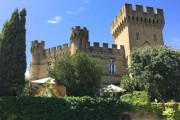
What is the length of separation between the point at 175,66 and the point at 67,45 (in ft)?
49.3

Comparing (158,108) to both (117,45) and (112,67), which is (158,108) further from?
(117,45)

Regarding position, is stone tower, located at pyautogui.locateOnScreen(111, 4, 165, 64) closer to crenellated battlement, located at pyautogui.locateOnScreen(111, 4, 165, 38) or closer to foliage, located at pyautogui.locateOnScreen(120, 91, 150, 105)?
crenellated battlement, located at pyautogui.locateOnScreen(111, 4, 165, 38)

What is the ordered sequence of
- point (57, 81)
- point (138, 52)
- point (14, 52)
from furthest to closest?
point (138, 52)
point (57, 81)
point (14, 52)

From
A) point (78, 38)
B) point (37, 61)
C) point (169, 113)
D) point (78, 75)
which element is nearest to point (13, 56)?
point (78, 75)

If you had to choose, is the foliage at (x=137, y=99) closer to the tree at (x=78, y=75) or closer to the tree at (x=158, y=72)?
the tree at (x=78, y=75)

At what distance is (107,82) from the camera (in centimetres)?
4034

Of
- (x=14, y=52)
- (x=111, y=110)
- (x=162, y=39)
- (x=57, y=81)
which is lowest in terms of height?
(x=111, y=110)

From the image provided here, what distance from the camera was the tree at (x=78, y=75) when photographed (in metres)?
27.2

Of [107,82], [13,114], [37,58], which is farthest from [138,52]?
[13,114]

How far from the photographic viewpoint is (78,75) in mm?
27500

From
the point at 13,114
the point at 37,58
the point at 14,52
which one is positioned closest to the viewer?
the point at 13,114

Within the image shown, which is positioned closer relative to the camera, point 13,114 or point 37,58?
point 13,114

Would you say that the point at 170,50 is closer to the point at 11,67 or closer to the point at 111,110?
the point at 111,110

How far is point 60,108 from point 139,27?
2527 cm
